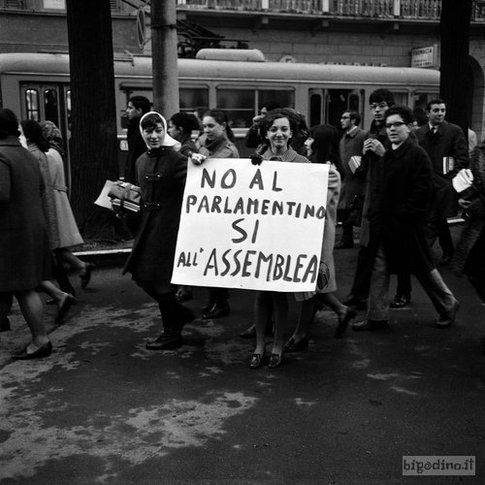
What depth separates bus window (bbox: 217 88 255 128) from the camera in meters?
14.5

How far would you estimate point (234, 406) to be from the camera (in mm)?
4328

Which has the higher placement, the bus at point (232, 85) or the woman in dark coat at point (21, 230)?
the bus at point (232, 85)

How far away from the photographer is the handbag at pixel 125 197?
5.43 m

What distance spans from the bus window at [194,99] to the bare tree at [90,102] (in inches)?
190

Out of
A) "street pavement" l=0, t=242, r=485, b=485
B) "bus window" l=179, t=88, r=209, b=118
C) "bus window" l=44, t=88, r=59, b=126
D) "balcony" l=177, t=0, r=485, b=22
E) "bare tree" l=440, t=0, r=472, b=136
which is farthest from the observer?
"balcony" l=177, t=0, r=485, b=22

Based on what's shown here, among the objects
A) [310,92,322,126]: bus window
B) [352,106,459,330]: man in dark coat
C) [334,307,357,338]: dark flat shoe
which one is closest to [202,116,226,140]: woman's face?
[352,106,459,330]: man in dark coat

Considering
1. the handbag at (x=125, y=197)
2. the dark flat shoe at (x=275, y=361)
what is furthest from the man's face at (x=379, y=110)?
the dark flat shoe at (x=275, y=361)

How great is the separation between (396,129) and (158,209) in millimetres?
1947

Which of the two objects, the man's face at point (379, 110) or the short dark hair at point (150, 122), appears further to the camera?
the man's face at point (379, 110)

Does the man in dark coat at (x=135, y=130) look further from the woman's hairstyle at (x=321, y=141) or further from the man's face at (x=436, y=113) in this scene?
the man's face at (x=436, y=113)

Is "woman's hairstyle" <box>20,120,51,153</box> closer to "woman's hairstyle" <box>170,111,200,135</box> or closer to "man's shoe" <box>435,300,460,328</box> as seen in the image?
"woman's hairstyle" <box>170,111,200,135</box>

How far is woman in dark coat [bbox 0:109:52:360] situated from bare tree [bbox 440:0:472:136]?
790 cm

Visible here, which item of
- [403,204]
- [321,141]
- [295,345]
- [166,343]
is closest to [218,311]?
[166,343]

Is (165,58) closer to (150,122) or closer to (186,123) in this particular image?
(186,123)
